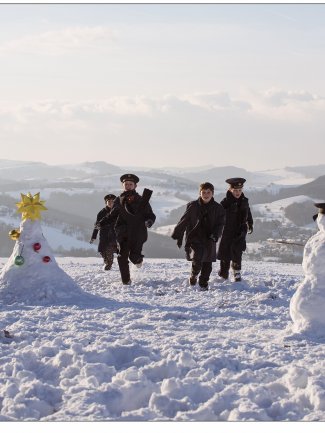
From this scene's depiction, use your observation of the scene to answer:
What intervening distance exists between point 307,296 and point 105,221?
4743mm

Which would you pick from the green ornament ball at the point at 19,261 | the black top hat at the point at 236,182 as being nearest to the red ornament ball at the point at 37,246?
the green ornament ball at the point at 19,261

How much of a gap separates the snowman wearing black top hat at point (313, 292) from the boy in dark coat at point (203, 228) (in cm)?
318

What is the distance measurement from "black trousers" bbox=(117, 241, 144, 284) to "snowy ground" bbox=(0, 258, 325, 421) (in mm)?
1730

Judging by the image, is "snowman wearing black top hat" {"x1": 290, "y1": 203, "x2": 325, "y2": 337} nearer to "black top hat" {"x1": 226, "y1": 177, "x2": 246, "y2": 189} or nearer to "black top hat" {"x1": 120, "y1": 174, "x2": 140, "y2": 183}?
"black top hat" {"x1": 226, "y1": 177, "x2": 246, "y2": 189}

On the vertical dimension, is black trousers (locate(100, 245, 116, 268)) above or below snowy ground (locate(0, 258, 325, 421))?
above

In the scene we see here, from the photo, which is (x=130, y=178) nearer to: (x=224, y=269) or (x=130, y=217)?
(x=130, y=217)

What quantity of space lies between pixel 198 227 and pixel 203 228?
0.28ft

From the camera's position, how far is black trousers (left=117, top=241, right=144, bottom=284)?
9523 millimetres

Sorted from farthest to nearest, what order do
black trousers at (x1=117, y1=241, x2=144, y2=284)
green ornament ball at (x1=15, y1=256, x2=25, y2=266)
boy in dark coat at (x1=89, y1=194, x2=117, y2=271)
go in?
1. boy in dark coat at (x1=89, y1=194, x2=117, y2=271)
2. black trousers at (x1=117, y1=241, x2=144, y2=284)
3. green ornament ball at (x1=15, y1=256, x2=25, y2=266)

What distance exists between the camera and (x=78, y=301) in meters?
7.84

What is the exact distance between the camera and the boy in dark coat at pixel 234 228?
31.4 ft

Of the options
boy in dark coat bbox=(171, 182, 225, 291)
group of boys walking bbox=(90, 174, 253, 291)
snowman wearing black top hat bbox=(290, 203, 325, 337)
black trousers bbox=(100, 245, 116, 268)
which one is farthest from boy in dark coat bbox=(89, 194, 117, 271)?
snowman wearing black top hat bbox=(290, 203, 325, 337)

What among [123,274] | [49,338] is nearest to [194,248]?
[123,274]

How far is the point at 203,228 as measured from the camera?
9.09 m
